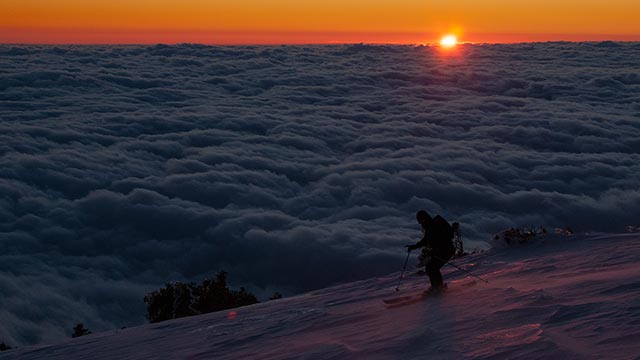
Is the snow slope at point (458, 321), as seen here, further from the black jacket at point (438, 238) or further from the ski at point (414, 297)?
the black jacket at point (438, 238)

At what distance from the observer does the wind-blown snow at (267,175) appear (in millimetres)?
51812

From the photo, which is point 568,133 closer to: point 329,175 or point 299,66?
point 329,175

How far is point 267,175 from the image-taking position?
72.0 metres

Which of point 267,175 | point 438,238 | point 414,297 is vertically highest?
point 267,175

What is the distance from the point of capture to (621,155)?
74.9 meters

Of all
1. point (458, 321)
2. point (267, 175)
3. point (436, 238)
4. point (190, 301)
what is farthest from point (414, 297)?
point (267, 175)

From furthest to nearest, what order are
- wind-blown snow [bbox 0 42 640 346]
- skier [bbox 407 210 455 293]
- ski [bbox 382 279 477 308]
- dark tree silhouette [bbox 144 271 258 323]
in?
wind-blown snow [bbox 0 42 640 346]
dark tree silhouette [bbox 144 271 258 323]
ski [bbox 382 279 477 308]
skier [bbox 407 210 455 293]

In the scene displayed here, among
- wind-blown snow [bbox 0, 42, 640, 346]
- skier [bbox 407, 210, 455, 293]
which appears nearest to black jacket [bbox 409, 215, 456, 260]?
skier [bbox 407, 210, 455, 293]

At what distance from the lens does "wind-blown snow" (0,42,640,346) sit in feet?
170

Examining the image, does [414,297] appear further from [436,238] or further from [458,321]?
[458,321]

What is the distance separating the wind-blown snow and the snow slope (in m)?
31.4

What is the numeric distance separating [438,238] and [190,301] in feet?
30.3

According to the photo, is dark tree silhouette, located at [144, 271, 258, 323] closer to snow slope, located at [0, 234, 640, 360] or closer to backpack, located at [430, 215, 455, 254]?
snow slope, located at [0, 234, 640, 360]

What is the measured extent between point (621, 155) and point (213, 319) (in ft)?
235
